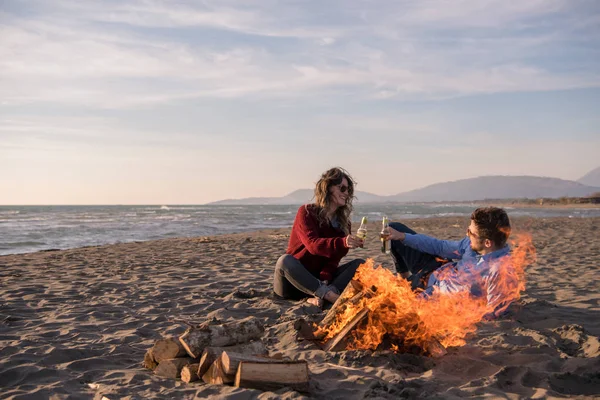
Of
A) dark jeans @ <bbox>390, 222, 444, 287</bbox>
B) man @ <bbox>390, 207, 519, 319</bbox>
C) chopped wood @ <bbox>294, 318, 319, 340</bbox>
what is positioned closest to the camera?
chopped wood @ <bbox>294, 318, 319, 340</bbox>

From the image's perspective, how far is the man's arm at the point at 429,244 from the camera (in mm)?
5652

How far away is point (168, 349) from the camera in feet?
13.4

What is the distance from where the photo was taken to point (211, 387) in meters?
3.61

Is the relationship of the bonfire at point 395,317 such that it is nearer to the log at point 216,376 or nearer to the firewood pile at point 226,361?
the firewood pile at point 226,361

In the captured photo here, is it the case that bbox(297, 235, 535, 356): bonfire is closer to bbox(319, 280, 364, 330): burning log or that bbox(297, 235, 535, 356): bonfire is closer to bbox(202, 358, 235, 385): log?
bbox(319, 280, 364, 330): burning log

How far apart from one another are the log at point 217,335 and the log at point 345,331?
686 millimetres

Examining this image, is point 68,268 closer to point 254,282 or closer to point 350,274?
point 254,282

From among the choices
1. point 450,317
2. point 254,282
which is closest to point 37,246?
point 254,282

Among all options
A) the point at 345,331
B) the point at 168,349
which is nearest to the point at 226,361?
the point at 168,349

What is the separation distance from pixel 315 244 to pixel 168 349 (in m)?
2.27

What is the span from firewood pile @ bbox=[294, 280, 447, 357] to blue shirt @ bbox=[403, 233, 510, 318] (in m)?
0.90

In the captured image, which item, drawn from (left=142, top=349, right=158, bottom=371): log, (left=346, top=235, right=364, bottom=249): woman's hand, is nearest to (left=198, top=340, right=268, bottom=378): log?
(left=142, top=349, right=158, bottom=371): log

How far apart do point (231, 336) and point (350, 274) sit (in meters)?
2.50

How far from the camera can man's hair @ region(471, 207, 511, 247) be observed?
499 cm
